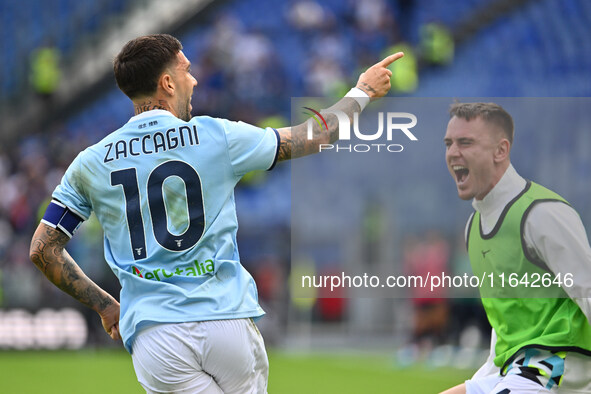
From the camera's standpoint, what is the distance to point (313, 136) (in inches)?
139

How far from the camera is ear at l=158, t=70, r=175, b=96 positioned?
11.2 feet

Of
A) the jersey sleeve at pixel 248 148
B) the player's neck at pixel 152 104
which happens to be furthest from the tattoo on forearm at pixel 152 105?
the jersey sleeve at pixel 248 148

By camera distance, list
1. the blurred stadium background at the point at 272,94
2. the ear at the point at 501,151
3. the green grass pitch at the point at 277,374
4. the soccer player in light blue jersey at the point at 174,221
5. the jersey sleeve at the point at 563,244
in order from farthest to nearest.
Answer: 1. the blurred stadium background at the point at 272,94
2. the green grass pitch at the point at 277,374
3. the ear at the point at 501,151
4. the jersey sleeve at the point at 563,244
5. the soccer player in light blue jersey at the point at 174,221

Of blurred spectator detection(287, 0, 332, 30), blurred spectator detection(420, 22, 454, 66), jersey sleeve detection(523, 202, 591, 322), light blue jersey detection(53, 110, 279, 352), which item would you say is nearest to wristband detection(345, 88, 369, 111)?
light blue jersey detection(53, 110, 279, 352)

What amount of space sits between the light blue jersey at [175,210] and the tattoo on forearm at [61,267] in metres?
0.26

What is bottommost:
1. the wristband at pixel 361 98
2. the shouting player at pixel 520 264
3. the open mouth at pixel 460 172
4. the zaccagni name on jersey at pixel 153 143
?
the shouting player at pixel 520 264

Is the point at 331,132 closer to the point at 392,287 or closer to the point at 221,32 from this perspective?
the point at 392,287

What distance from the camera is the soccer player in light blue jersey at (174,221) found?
3.23 metres

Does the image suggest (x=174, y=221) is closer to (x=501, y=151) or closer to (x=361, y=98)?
(x=361, y=98)

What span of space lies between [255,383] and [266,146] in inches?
34.5

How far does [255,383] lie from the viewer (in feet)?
10.9

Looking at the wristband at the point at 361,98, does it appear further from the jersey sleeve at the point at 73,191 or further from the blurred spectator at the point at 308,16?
the blurred spectator at the point at 308,16

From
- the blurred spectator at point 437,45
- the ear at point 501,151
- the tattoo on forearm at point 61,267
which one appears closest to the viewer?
the tattoo on forearm at point 61,267

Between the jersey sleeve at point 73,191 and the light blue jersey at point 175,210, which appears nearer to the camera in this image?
the light blue jersey at point 175,210
